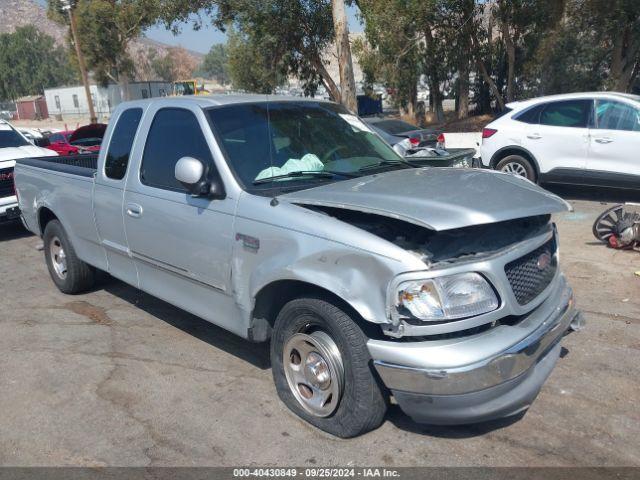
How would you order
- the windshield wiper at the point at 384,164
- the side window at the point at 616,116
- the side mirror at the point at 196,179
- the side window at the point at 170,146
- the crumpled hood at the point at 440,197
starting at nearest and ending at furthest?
1. the crumpled hood at the point at 440,197
2. the side mirror at the point at 196,179
3. the side window at the point at 170,146
4. the windshield wiper at the point at 384,164
5. the side window at the point at 616,116

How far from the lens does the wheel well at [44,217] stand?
632 centimetres

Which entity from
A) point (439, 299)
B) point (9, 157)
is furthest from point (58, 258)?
point (439, 299)

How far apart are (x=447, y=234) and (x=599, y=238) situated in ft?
15.1

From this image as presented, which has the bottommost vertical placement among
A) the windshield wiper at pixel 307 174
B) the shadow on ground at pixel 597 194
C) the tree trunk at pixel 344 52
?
the shadow on ground at pixel 597 194

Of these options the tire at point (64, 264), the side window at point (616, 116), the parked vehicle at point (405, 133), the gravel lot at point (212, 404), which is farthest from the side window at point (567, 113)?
the tire at point (64, 264)

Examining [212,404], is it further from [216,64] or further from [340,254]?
[216,64]

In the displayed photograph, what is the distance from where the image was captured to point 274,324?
382cm

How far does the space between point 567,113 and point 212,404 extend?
7.96 m

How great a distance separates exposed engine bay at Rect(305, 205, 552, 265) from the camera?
3.21 metres

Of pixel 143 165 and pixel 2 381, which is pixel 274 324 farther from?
pixel 2 381

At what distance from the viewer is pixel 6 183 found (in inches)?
356

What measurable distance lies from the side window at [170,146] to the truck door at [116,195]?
0.27 metres

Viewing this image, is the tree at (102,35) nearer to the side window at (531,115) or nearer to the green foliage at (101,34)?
the green foliage at (101,34)

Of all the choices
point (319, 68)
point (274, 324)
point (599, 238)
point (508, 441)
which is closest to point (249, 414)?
point (274, 324)
